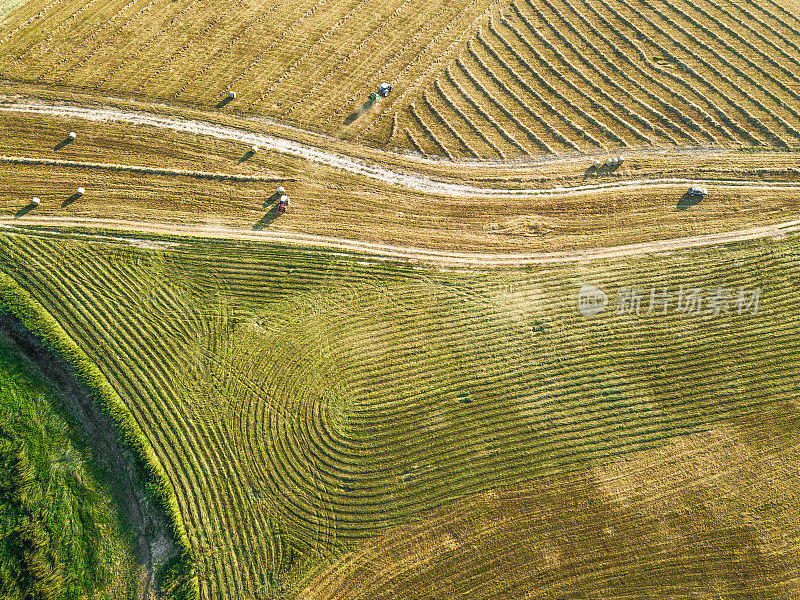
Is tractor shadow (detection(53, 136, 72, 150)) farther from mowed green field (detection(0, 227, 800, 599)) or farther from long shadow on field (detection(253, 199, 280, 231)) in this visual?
long shadow on field (detection(253, 199, 280, 231))

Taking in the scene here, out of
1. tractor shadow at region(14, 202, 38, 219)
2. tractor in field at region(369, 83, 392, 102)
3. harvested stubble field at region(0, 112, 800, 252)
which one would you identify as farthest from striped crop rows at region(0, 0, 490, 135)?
tractor shadow at region(14, 202, 38, 219)

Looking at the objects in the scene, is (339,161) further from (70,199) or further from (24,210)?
(24,210)

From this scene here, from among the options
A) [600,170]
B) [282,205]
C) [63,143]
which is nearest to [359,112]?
[282,205]

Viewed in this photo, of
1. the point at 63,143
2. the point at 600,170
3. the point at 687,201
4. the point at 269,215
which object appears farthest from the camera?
the point at 600,170

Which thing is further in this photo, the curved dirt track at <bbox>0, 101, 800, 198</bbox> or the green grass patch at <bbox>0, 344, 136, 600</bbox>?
the curved dirt track at <bbox>0, 101, 800, 198</bbox>

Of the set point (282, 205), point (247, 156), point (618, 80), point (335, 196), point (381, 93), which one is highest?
point (618, 80)

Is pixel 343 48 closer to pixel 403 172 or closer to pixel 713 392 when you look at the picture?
pixel 403 172

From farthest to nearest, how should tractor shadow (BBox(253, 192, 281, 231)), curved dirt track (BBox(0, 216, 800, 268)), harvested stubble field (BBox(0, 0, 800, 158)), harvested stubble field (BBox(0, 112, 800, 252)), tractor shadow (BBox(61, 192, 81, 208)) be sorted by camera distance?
1. harvested stubble field (BBox(0, 0, 800, 158))
2. harvested stubble field (BBox(0, 112, 800, 252))
3. tractor shadow (BBox(253, 192, 281, 231))
4. tractor shadow (BBox(61, 192, 81, 208))
5. curved dirt track (BBox(0, 216, 800, 268))

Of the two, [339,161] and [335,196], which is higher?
[339,161]
